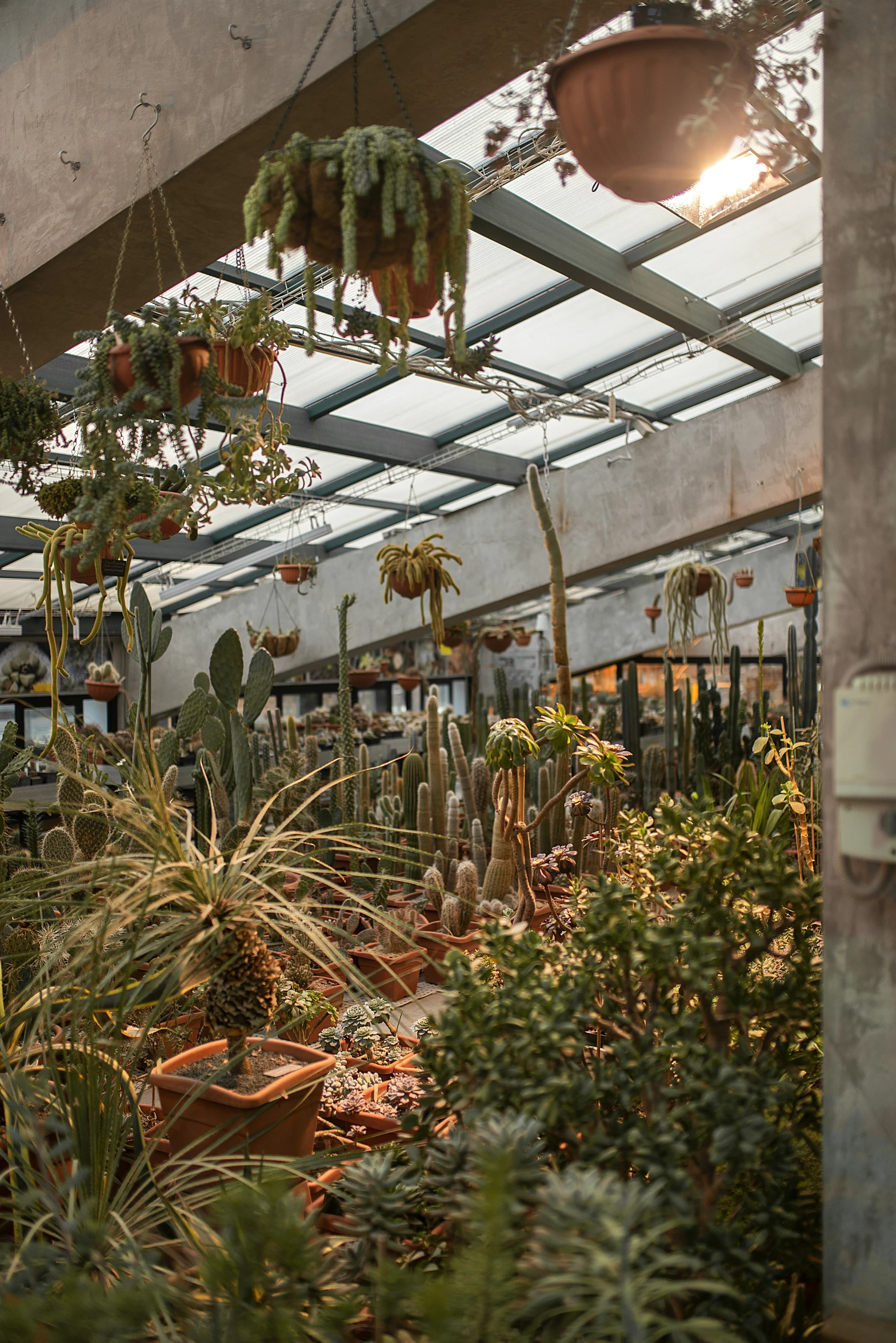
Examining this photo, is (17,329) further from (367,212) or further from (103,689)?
(103,689)

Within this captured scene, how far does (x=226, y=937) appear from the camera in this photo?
188cm

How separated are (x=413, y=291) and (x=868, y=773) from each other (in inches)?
50.2

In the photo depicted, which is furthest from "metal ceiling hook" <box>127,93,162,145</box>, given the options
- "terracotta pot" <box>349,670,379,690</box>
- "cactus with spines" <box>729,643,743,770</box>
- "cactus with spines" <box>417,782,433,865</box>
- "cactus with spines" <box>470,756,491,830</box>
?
"terracotta pot" <box>349,670,379,690</box>

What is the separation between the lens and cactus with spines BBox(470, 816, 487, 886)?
443 cm

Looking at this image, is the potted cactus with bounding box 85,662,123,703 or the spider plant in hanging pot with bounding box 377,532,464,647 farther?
the potted cactus with bounding box 85,662,123,703

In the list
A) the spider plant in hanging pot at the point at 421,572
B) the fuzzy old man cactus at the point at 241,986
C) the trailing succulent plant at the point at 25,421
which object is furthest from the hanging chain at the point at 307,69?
the spider plant in hanging pot at the point at 421,572

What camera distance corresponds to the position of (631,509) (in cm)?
671

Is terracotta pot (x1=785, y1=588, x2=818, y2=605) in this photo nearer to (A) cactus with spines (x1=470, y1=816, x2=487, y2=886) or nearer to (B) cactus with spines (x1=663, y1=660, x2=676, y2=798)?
(B) cactus with spines (x1=663, y1=660, x2=676, y2=798)

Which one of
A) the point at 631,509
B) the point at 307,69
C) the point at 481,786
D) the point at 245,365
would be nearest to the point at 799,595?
the point at 631,509

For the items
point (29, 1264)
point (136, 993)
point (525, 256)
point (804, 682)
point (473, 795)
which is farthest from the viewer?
point (804, 682)

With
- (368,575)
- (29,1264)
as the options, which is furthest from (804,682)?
(29,1264)

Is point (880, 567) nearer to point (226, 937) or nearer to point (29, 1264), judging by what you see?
point (226, 937)

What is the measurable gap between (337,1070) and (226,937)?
2.70ft

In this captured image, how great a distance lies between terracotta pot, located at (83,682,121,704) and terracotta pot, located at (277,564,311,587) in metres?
1.47
